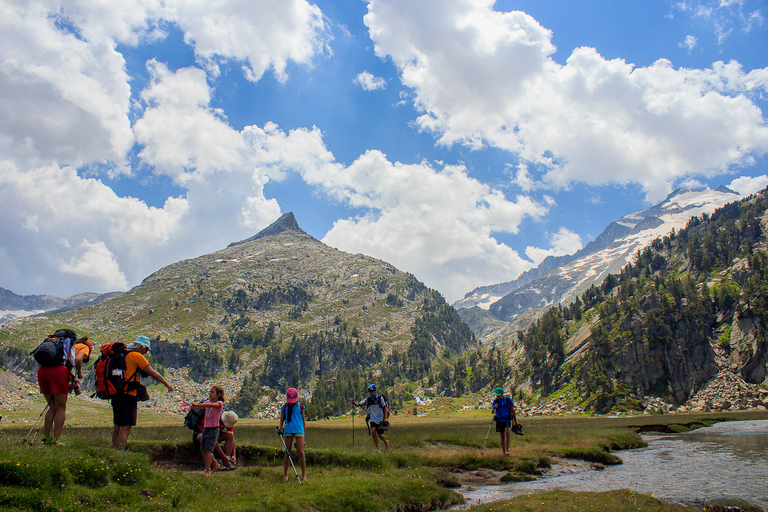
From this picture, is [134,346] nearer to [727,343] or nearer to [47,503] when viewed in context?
[47,503]

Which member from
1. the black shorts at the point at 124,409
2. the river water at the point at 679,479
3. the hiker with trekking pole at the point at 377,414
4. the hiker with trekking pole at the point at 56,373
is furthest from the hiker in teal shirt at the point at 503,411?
the hiker with trekking pole at the point at 56,373

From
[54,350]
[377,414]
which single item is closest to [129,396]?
[54,350]

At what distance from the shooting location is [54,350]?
13.6 m

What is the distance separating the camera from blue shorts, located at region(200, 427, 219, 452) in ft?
52.9

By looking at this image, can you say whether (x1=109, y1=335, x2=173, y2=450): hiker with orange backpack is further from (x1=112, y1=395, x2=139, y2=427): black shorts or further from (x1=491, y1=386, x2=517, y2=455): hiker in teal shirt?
(x1=491, y1=386, x2=517, y2=455): hiker in teal shirt

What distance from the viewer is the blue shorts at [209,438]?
52.9ft

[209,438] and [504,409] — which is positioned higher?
[209,438]

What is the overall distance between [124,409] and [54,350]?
3.11 metres

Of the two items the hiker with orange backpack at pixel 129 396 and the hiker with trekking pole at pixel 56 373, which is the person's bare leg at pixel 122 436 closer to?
the hiker with orange backpack at pixel 129 396

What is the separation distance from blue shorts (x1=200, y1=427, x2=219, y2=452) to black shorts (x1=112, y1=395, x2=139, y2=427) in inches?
115

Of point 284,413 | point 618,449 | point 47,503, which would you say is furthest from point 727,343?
point 47,503

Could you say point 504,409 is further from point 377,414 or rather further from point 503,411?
point 377,414

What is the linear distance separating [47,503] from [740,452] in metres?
34.7

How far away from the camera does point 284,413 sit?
54.1 feet
